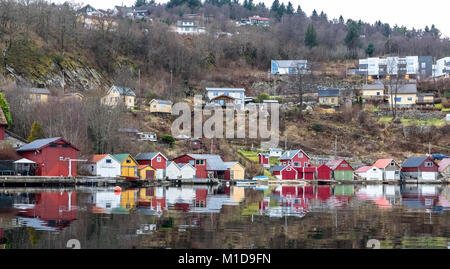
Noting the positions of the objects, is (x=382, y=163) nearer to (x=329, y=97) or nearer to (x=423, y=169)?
(x=423, y=169)

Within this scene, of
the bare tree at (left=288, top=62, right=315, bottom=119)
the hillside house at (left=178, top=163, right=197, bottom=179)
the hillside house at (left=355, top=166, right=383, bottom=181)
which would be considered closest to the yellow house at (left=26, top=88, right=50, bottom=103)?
the hillside house at (left=178, top=163, right=197, bottom=179)

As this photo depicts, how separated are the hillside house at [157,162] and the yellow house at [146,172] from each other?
2.19ft

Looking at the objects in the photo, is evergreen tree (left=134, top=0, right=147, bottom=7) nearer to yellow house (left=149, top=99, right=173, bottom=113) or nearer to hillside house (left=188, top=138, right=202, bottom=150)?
yellow house (left=149, top=99, right=173, bottom=113)

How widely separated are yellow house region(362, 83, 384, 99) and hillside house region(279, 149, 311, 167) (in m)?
34.7

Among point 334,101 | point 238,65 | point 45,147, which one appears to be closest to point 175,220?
point 45,147

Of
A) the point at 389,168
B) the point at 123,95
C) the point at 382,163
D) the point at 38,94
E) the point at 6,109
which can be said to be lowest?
the point at 389,168

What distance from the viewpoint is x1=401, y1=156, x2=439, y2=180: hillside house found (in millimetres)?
69250

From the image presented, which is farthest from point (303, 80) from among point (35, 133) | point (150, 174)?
point (35, 133)

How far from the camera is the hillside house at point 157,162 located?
59.4 metres

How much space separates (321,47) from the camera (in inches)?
5143

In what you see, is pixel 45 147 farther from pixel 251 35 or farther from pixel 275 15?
pixel 275 15

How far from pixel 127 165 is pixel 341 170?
26.8m

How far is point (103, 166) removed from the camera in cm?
5469

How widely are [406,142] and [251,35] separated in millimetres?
59892
